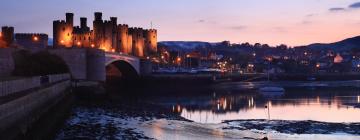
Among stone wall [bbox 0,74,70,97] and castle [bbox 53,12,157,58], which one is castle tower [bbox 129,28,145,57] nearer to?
castle [bbox 53,12,157,58]

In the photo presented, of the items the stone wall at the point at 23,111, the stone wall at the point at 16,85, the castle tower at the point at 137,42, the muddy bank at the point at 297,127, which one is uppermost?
the castle tower at the point at 137,42

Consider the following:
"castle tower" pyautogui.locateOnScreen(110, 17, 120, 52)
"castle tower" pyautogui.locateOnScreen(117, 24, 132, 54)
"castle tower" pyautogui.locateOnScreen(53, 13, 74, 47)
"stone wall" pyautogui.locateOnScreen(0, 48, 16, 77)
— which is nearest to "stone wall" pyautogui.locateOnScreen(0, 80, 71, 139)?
"stone wall" pyautogui.locateOnScreen(0, 48, 16, 77)

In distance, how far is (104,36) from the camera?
296 ft

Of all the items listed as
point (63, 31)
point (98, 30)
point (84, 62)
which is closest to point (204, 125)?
point (84, 62)

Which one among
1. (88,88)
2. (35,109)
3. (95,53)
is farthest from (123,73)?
(35,109)

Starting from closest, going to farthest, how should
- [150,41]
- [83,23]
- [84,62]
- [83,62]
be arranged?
1. [83,62]
2. [84,62]
3. [83,23]
4. [150,41]

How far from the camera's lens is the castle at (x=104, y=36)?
262 ft

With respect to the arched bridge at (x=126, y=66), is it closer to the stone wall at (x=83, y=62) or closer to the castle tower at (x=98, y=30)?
the castle tower at (x=98, y=30)

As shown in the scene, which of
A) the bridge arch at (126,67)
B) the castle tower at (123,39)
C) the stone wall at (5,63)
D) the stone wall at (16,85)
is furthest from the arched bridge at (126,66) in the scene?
the stone wall at (16,85)

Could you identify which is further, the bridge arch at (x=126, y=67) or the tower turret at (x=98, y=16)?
the tower turret at (x=98, y=16)

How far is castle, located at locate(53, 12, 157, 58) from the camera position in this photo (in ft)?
262

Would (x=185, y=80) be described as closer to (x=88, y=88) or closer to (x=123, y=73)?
(x=123, y=73)

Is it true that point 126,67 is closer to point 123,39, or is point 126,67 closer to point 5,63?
point 123,39

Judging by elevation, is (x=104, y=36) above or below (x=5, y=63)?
above
